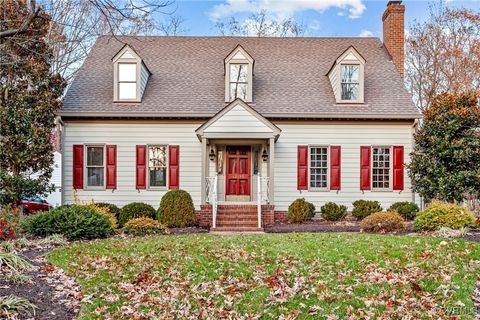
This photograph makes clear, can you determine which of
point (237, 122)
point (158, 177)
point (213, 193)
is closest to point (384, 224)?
point (213, 193)

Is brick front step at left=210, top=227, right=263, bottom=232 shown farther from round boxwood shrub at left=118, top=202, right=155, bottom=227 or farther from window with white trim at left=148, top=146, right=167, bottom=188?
window with white trim at left=148, top=146, right=167, bottom=188

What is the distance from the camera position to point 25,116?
1425cm

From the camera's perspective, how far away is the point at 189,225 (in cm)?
1370

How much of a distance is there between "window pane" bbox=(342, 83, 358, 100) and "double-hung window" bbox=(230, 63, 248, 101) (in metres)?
3.77

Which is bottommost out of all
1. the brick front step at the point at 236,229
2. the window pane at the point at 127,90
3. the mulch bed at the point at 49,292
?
the brick front step at the point at 236,229

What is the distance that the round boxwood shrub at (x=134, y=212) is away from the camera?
1449 cm

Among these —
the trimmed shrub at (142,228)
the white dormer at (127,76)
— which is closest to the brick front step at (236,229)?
the trimmed shrub at (142,228)

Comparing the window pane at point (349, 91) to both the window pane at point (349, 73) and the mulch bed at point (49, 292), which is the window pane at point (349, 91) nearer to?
the window pane at point (349, 73)

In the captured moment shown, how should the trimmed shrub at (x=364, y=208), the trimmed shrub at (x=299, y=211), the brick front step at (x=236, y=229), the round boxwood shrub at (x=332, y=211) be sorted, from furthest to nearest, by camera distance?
the trimmed shrub at (x=364, y=208) → the round boxwood shrub at (x=332, y=211) → the trimmed shrub at (x=299, y=211) → the brick front step at (x=236, y=229)

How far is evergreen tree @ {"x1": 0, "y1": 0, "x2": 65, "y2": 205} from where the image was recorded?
14.2 meters

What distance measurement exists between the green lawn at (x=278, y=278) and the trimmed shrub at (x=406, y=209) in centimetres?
601

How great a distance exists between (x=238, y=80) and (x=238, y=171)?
349 cm

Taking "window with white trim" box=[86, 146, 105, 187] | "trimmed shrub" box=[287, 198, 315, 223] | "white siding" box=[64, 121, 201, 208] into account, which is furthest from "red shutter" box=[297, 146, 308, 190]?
"window with white trim" box=[86, 146, 105, 187]

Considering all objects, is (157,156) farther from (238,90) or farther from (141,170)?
(238,90)
